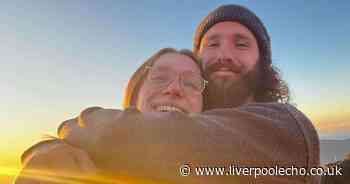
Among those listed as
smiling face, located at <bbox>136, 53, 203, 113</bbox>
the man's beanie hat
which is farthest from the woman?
the man's beanie hat

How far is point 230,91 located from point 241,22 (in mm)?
1459

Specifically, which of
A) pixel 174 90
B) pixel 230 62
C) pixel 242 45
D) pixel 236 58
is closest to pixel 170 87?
pixel 174 90

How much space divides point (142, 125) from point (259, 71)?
3.50 meters

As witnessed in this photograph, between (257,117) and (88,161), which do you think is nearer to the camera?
(88,161)

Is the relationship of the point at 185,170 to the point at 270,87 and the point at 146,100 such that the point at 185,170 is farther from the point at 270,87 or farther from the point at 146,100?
the point at 270,87

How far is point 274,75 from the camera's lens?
5.25 meters

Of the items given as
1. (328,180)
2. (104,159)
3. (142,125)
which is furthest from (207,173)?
Answer: (328,180)

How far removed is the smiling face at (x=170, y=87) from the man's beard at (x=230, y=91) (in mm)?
547

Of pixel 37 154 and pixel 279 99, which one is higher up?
pixel 279 99

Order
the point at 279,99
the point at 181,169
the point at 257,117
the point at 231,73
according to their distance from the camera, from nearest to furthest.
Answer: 1. the point at 181,169
2. the point at 257,117
3. the point at 231,73
4. the point at 279,99

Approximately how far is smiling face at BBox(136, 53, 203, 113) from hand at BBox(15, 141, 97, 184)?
3.70 feet

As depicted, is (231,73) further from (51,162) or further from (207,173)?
(51,162)

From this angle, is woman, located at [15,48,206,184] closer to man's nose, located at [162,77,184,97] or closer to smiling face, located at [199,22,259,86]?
man's nose, located at [162,77,184,97]

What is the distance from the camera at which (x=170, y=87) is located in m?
3.11
